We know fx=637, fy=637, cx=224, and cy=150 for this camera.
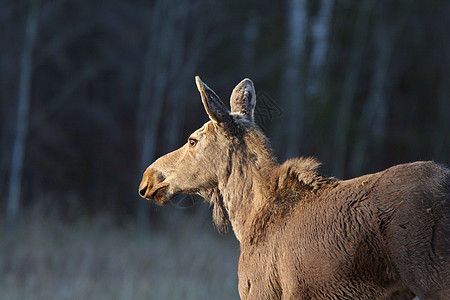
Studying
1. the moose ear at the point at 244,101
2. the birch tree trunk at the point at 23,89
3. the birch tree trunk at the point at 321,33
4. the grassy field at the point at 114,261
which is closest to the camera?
the moose ear at the point at 244,101

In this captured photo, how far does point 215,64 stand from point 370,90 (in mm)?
8970

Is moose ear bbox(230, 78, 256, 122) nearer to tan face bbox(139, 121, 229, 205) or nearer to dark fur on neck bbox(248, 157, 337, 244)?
tan face bbox(139, 121, 229, 205)

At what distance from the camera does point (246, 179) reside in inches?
190

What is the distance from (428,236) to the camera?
11.0 ft

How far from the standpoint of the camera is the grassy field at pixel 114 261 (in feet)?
32.0

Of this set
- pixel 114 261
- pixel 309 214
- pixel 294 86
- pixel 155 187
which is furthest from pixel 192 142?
Result: pixel 294 86

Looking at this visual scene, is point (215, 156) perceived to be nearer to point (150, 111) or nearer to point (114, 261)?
point (114, 261)

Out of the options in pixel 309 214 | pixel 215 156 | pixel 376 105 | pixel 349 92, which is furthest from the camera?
pixel 376 105

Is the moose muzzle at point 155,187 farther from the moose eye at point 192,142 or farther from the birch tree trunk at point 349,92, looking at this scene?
the birch tree trunk at point 349,92

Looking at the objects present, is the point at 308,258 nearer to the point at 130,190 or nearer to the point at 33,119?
the point at 33,119

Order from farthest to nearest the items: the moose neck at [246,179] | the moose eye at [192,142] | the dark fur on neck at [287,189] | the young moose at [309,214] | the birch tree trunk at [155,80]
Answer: the birch tree trunk at [155,80] → the moose eye at [192,142] → the moose neck at [246,179] → the dark fur on neck at [287,189] → the young moose at [309,214]

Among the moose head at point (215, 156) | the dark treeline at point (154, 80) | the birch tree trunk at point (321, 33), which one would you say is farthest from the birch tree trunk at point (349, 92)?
the moose head at point (215, 156)

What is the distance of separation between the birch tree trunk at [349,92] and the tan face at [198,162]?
14419 millimetres

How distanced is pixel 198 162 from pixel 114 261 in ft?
24.5
